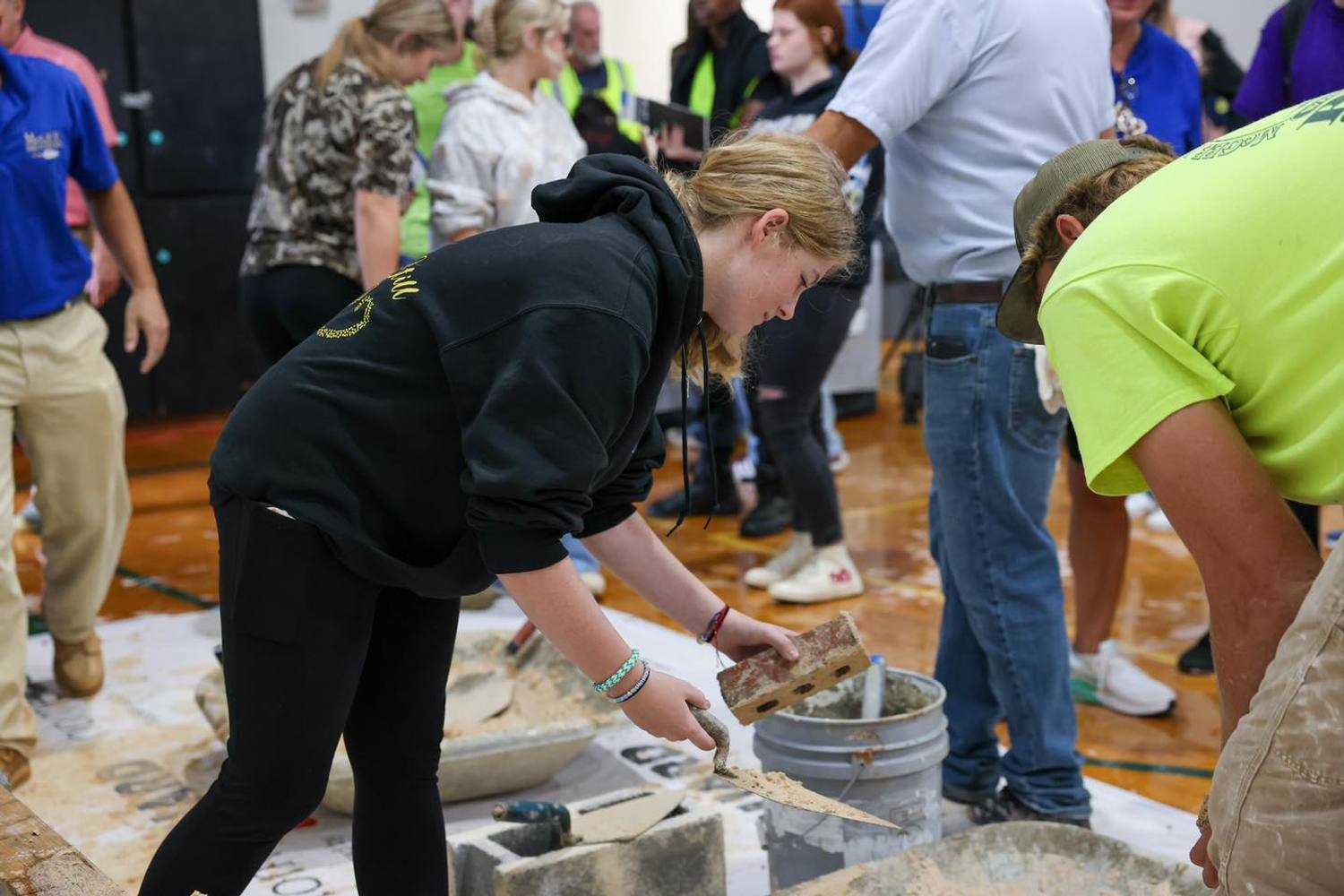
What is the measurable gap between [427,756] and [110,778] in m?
1.43

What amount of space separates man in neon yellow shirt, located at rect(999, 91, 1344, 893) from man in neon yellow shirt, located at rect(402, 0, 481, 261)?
2.70 m

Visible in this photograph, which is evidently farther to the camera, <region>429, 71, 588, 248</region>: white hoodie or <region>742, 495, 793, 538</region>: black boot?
<region>742, 495, 793, 538</region>: black boot

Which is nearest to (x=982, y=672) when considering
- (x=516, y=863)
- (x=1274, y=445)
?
(x=516, y=863)

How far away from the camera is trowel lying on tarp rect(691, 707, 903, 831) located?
1782 millimetres

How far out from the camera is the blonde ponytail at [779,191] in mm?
1766

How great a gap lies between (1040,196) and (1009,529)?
2.79 feet

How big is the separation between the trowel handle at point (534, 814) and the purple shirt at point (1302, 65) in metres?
2.29

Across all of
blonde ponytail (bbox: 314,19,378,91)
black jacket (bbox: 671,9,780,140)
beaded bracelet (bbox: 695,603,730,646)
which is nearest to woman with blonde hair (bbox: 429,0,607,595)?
blonde ponytail (bbox: 314,19,378,91)

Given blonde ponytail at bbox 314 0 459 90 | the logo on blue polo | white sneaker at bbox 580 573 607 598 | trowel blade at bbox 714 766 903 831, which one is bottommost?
white sneaker at bbox 580 573 607 598

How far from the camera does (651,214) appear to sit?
5.52 feet

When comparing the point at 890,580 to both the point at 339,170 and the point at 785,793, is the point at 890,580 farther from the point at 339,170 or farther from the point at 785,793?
the point at 785,793

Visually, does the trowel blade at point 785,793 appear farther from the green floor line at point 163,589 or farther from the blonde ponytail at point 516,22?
the green floor line at point 163,589

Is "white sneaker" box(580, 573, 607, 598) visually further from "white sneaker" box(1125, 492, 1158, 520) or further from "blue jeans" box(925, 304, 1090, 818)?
"white sneaker" box(1125, 492, 1158, 520)

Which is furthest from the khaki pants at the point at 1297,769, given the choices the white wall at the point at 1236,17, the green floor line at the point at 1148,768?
the white wall at the point at 1236,17
